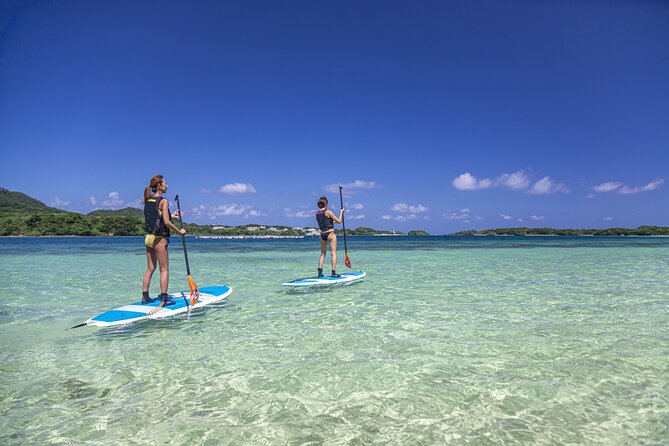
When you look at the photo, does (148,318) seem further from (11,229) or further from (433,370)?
(11,229)

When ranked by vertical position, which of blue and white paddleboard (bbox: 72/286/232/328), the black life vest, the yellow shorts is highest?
the black life vest

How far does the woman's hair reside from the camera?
8.81 meters

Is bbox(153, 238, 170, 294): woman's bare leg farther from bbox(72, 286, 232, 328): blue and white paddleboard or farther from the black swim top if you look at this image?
the black swim top

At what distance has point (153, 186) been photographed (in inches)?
350

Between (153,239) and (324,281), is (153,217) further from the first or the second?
(324,281)

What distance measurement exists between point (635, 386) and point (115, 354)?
781 cm

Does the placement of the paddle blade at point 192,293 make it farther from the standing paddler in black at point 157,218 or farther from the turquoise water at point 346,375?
the standing paddler in black at point 157,218

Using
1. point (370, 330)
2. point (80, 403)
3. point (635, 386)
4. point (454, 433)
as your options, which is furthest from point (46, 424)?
point (635, 386)

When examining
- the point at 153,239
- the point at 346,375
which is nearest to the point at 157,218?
the point at 153,239

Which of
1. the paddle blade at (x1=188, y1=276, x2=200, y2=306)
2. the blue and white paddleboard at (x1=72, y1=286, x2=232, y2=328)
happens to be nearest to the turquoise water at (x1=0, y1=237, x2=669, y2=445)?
the blue and white paddleboard at (x1=72, y1=286, x2=232, y2=328)

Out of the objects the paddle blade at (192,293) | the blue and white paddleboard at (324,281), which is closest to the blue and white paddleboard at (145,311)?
the paddle blade at (192,293)

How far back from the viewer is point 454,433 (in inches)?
149

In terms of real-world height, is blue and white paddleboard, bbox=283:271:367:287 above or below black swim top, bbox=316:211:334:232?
below

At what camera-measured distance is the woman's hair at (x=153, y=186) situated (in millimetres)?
8812
